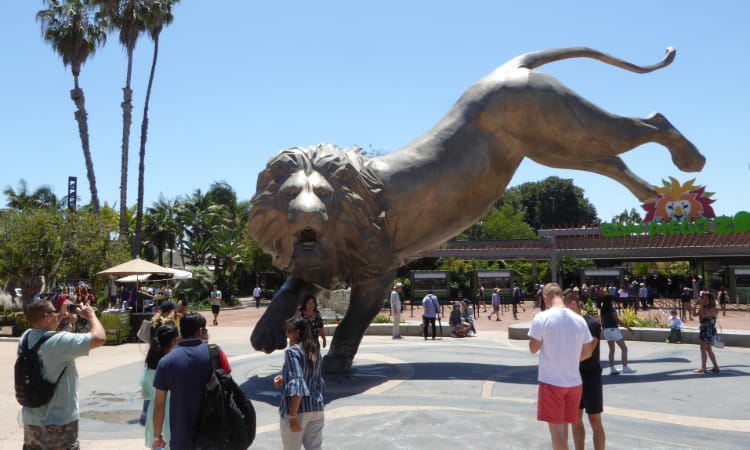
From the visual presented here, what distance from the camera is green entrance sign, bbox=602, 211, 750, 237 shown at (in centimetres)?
2817

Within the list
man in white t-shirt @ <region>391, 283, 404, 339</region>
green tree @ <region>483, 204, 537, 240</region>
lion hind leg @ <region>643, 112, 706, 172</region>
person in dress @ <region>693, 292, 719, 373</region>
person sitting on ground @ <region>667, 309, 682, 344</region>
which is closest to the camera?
person in dress @ <region>693, 292, 719, 373</region>

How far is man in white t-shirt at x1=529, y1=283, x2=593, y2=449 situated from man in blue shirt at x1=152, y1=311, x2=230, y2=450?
8.03 ft

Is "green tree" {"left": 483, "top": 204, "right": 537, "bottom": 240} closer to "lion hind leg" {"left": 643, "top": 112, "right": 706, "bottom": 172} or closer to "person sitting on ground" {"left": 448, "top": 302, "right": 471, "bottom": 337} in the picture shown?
Result: "person sitting on ground" {"left": 448, "top": 302, "right": 471, "bottom": 337}

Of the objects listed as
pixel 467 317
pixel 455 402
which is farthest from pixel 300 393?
pixel 467 317

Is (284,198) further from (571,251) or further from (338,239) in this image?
(571,251)

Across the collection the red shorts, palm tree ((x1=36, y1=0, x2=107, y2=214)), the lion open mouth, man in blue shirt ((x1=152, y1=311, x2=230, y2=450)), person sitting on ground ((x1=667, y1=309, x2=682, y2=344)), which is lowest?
person sitting on ground ((x1=667, y1=309, x2=682, y2=344))

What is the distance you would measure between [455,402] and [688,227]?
2657 centimetres

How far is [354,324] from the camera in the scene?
8.96 m

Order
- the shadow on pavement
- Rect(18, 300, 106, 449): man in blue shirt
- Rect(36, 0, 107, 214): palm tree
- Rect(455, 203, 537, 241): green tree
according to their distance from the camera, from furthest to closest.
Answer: Rect(455, 203, 537, 241): green tree
Rect(36, 0, 107, 214): palm tree
the shadow on pavement
Rect(18, 300, 106, 449): man in blue shirt

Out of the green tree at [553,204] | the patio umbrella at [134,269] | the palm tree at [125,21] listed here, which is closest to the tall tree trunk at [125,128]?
the palm tree at [125,21]

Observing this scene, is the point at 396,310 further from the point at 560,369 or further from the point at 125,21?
the point at 125,21

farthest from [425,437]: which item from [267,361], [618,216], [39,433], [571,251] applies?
[618,216]

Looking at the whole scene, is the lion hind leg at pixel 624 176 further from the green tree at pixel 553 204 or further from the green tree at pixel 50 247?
the green tree at pixel 553 204

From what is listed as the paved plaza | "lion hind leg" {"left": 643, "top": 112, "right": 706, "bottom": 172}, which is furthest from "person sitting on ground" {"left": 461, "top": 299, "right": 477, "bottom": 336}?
"lion hind leg" {"left": 643, "top": 112, "right": 706, "bottom": 172}
